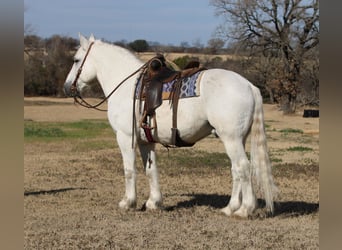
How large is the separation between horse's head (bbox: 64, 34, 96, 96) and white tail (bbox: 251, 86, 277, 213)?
2.65m

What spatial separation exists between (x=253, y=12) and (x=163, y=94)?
3391 cm

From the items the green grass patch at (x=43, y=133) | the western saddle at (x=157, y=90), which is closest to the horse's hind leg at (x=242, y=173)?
the western saddle at (x=157, y=90)

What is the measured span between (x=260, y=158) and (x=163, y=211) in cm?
160

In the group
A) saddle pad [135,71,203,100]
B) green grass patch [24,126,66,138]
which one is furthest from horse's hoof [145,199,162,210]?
green grass patch [24,126,66,138]

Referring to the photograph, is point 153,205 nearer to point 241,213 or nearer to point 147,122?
point 147,122

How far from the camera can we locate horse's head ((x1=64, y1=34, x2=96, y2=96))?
7340 mm

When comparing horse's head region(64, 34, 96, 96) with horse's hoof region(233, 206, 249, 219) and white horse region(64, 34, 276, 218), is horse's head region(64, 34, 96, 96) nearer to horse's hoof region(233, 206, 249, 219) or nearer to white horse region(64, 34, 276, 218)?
white horse region(64, 34, 276, 218)

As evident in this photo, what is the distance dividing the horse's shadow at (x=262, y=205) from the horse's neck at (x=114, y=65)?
1.98 metres

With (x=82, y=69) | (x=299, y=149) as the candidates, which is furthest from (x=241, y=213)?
(x=299, y=149)

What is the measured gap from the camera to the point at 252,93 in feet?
19.6

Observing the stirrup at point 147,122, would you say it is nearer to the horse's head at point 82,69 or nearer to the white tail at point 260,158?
the white tail at point 260,158

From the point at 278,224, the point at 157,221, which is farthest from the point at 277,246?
the point at 157,221
